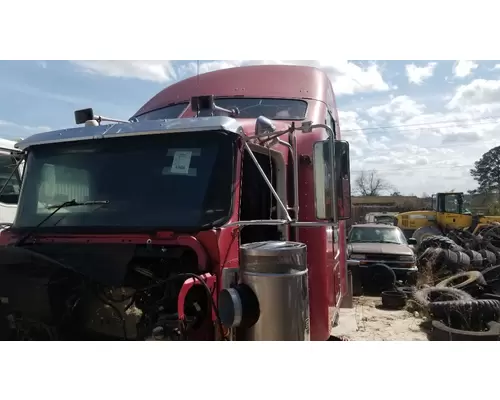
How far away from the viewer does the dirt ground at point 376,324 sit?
571 centimetres

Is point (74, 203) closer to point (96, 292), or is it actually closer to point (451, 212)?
point (96, 292)

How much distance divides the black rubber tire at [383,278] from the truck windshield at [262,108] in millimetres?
5817

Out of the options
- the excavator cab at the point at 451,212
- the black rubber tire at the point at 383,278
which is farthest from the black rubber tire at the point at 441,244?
the excavator cab at the point at 451,212

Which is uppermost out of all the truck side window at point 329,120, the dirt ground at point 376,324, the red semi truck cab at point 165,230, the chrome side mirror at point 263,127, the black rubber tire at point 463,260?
the truck side window at point 329,120

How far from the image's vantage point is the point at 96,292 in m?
3.13

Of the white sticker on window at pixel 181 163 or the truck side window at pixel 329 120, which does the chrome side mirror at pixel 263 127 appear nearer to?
the white sticker on window at pixel 181 163

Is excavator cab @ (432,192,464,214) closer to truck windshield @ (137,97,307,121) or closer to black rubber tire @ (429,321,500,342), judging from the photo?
black rubber tire @ (429,321,500,342)

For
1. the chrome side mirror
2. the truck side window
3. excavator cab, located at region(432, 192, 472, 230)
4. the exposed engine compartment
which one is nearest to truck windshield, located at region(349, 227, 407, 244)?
the truck side window

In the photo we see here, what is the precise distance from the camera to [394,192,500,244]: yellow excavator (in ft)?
60.7

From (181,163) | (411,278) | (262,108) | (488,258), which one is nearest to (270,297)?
(181,163)

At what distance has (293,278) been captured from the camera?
2670 mm

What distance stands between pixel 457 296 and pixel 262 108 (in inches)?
205

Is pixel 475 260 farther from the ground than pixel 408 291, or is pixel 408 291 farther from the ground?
pixel 475 260

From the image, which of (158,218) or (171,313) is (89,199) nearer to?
(158,218)
